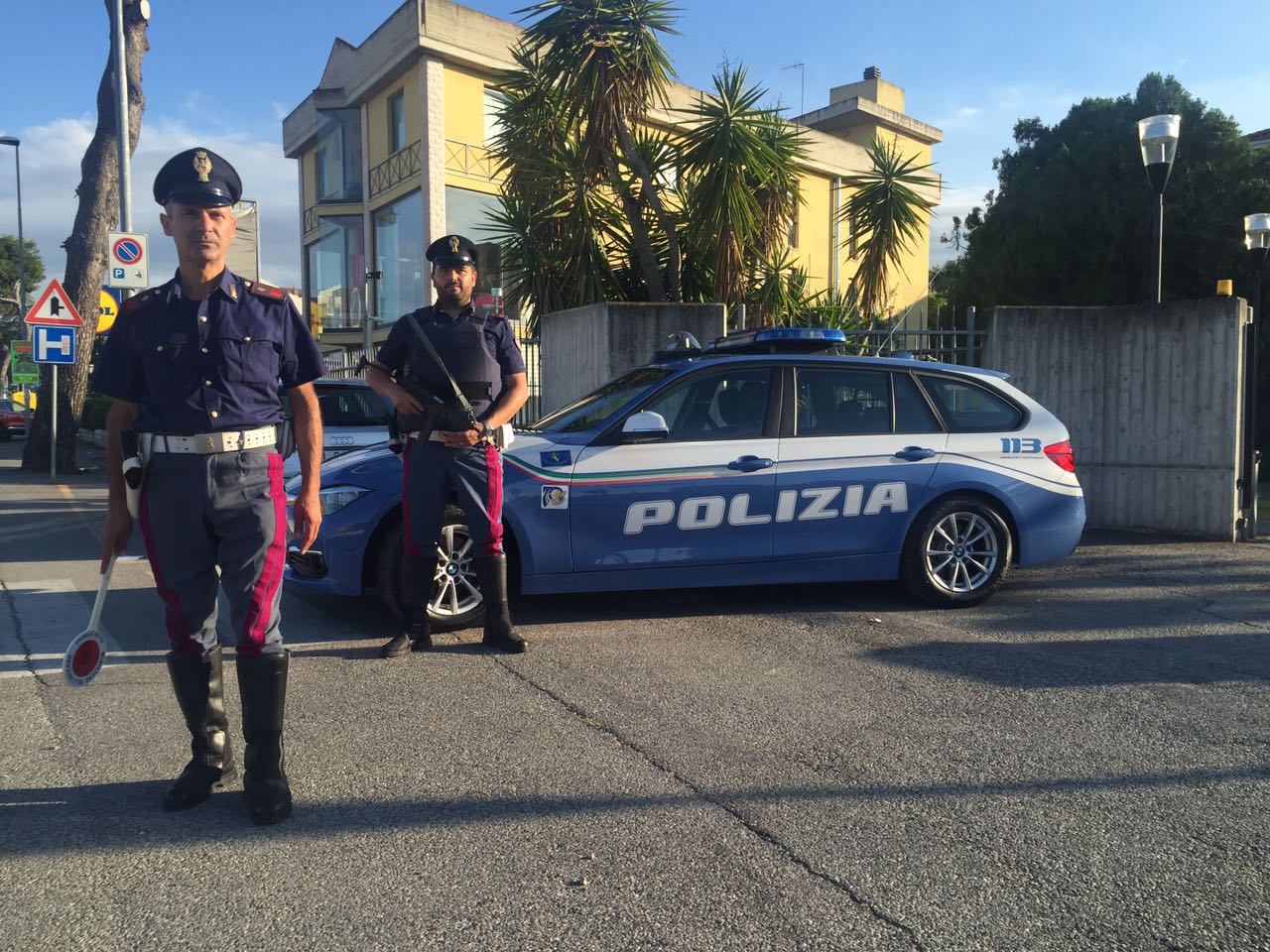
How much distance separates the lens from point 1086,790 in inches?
136

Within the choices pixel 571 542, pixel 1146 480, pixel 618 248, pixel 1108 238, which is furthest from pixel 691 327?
pixel 1108 238

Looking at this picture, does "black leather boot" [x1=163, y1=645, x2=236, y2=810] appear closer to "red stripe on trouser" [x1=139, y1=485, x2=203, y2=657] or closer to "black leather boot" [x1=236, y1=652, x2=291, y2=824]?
"red stripe on trouser" [x1=139, y1=485, x2=203, y2=657]

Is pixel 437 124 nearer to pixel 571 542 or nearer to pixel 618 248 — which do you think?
pixel 618 248

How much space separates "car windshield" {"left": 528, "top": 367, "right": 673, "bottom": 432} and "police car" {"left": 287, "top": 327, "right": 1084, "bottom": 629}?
0.02 metres

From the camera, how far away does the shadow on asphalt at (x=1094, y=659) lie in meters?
4.80

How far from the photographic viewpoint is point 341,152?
26.6 metres

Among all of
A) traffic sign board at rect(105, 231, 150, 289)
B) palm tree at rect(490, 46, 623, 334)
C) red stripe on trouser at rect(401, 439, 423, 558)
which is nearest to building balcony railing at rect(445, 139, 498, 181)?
traffic sign board at rect(105, 231, 150, 289)

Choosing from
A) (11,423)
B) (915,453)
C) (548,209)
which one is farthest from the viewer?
(11,423)

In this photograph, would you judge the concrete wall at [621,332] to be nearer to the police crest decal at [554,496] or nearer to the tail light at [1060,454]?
the tail light at [1060,454]

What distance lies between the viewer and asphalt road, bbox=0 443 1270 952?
2615 millimetres

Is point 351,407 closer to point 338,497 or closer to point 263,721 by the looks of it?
point 338,497

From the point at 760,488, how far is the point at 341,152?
2388cm

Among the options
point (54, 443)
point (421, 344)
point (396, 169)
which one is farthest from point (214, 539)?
point (396, 169)

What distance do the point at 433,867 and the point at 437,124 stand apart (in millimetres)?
21400
